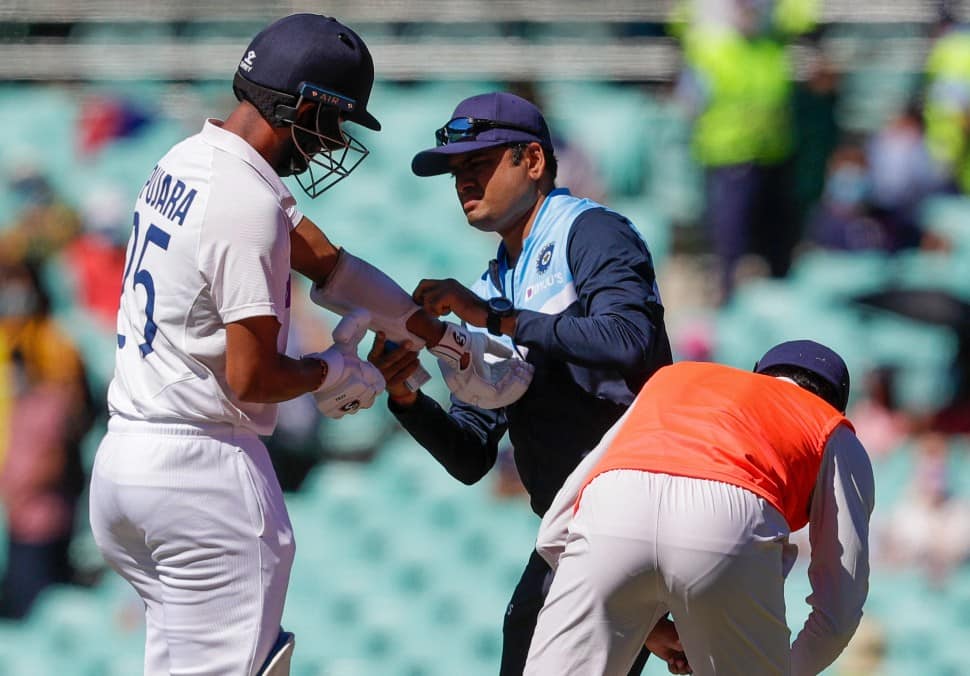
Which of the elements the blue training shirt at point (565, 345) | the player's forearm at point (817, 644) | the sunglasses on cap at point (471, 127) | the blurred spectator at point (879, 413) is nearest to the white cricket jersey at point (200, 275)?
the blue training shirt at point (565, 345)

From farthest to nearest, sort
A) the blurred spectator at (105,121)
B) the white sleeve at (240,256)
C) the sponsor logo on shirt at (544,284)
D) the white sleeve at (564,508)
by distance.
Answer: the blurred spectator at (105,121)
the sponsor logo on shirt at (544,284)
the white sleeve at (564,508)
the white sleeve at (240,256)

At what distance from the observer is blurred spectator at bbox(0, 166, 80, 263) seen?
7.11m

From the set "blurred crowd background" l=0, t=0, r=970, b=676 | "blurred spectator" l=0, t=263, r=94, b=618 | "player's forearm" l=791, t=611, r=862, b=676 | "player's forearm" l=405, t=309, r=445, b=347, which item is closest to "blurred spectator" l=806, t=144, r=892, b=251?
"blurred crowd background" l=0, t=0, r=970, b=676

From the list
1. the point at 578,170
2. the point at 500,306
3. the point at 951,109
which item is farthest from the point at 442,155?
the point at 951,109

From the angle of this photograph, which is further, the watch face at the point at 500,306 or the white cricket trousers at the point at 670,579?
the watch face at the point at 500,306

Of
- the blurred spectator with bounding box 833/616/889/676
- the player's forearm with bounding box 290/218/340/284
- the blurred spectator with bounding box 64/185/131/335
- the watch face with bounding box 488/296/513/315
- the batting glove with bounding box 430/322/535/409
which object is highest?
the player's forearm with bounding box 290/218/340/284

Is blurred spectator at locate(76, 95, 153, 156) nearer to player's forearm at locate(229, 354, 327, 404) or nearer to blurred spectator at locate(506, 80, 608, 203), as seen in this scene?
blurred spectator at locate(506, 80, 608, 203)

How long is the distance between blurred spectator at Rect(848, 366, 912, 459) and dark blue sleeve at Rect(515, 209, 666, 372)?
10.6 feet

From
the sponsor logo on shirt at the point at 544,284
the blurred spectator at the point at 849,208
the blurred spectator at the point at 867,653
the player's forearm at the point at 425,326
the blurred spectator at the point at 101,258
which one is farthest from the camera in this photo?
the blurred spectator at the point at 101,258

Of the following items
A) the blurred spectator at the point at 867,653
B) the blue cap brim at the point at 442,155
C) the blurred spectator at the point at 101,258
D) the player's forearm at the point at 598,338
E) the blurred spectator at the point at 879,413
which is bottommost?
the blurred spectator at the point at 867,653

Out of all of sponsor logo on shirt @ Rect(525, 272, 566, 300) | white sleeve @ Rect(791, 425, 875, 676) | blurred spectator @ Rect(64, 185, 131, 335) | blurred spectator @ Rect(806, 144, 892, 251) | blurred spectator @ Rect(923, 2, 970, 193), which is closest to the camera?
white sleeve @ Rect(791, 425, 875, 676)

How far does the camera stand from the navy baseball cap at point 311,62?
2992mm

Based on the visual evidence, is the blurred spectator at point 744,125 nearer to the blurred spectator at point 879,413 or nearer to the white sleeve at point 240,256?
the blurred spectator at point 879,413

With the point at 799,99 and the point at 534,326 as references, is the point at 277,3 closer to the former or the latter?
the point at 799,99
